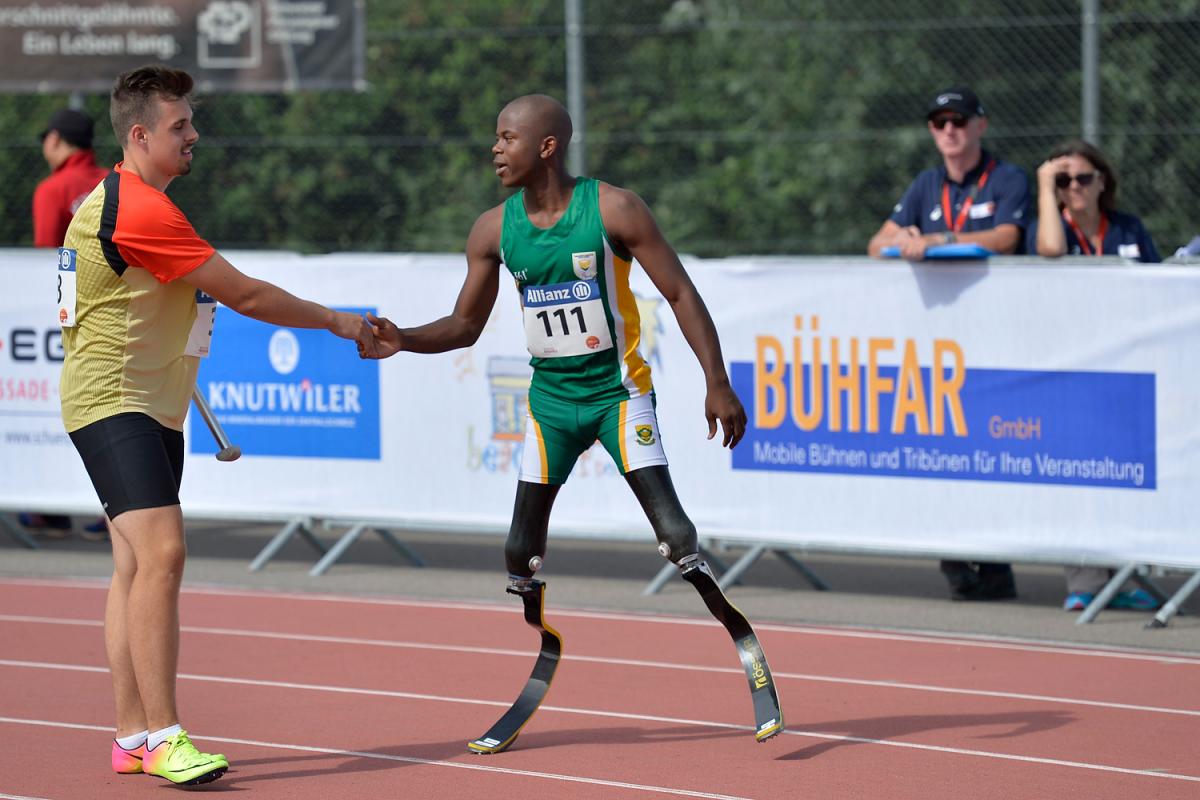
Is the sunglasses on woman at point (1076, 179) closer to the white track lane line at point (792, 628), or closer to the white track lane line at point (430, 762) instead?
the white track lane line at point (792, 628)

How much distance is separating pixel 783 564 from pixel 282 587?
271 centimetres

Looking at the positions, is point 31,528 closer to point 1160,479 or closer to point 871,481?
point 871,481

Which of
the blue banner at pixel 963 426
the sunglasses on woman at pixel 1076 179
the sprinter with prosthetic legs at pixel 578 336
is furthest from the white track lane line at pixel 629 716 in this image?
the sunglasses on woman at pixel 1076 179

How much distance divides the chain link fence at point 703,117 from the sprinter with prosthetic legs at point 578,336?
25.9 ft

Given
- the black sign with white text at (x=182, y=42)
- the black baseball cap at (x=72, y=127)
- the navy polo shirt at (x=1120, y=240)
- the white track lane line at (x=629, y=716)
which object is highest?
the black sign with white text at (x=182, y=42)

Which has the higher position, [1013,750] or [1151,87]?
[1151,87]

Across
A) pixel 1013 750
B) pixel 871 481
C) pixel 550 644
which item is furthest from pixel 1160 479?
pixel 550 644

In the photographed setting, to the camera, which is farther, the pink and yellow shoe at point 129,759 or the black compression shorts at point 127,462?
the pink and yellow shoe at point 129,759

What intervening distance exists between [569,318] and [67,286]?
1601 mm

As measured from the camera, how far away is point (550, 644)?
6.61 metres

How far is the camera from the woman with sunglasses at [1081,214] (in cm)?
898

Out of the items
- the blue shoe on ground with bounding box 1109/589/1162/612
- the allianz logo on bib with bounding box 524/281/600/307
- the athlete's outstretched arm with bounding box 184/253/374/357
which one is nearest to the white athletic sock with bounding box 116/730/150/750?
the athlete's outstretched arm with bounding box 184/253/374/357

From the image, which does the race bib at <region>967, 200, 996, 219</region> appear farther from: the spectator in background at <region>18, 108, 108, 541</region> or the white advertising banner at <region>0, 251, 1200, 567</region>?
the spectator in background at <region>18, 108, 108, 541</region>

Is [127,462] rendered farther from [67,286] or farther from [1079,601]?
[1079,601]
